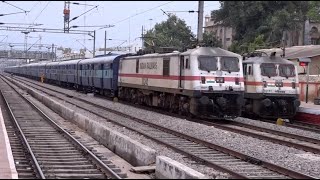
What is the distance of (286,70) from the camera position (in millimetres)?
23047

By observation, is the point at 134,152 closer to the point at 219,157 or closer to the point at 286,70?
the point at 219,157

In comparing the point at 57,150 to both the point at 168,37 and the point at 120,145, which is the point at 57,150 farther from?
the point at 168,37

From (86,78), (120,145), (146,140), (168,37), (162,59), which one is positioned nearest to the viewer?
(120,145)

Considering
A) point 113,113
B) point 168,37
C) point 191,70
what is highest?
point 168,37

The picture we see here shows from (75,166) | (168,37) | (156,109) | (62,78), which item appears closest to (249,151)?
(75,166)

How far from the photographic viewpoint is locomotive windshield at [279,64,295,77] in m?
23.0

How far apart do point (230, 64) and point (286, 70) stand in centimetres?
321

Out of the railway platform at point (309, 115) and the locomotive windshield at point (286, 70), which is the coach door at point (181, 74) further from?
the railway platform at point (309, 115)

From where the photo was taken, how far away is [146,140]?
15.3 m

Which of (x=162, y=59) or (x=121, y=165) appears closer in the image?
(x=121, y=165)

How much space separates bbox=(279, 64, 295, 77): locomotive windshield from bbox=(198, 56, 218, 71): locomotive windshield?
3.62 metres

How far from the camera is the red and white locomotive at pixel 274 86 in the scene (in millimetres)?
22734

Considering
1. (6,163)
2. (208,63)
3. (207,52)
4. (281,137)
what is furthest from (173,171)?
(207,52)

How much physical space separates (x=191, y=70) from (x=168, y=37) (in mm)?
36218
